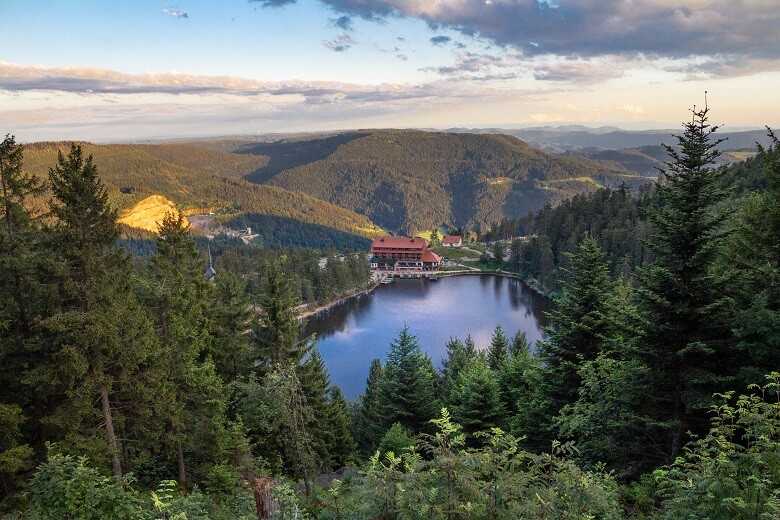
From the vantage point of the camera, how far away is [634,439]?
11.2 meters

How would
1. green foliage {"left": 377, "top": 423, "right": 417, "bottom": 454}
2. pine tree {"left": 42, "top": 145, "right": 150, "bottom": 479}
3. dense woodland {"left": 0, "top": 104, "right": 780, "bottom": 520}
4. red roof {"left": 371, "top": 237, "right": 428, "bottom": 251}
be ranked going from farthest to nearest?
red roof {"left": 371, "top": 237, "right": 428, "bottom": 251} → green foliage {"left": 377, "top": 423, "right": 417, "bottom": 454} → pine tree {"left": 42, "top": 145, "right": 150, "bottom": 479} → dense woodland {"left": 0, "top": 104, "right": 780, "bottom": 520}

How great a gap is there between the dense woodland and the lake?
96.9 ft

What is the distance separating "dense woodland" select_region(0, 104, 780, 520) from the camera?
5758 millimetres

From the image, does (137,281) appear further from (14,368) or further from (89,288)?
(14,368)

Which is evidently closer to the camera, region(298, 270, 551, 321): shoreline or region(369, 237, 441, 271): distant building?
region(298, 270, 551, 321): shoreline

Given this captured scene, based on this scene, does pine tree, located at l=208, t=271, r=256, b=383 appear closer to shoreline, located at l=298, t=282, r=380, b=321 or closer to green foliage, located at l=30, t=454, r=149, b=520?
green foliage, located at l=30, t=454, r=149, b=520

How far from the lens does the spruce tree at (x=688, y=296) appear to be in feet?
32.5

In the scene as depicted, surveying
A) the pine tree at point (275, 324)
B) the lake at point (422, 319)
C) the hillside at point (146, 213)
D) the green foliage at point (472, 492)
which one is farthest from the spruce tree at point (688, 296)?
the hillside at point (146, 213)

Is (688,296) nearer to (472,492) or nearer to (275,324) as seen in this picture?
(472,492)

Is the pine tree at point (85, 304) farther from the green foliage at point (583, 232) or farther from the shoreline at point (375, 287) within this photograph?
the green foliage at point (583, 232)

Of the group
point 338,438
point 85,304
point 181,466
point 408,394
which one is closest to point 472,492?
point 85,304

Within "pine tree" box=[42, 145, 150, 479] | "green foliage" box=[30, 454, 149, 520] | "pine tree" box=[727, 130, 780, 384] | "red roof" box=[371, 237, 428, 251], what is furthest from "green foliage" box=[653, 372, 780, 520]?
"red roof" box=[371, 237, 428, 251]

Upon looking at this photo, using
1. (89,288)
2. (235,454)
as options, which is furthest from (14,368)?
(235,454)

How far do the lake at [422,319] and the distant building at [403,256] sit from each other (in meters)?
12.1
